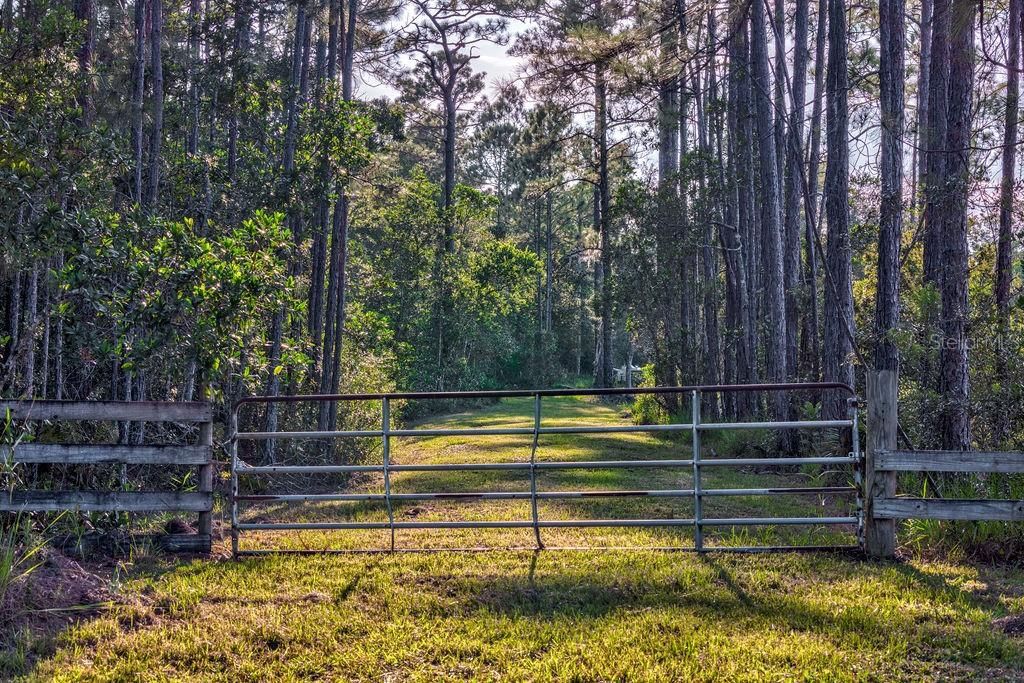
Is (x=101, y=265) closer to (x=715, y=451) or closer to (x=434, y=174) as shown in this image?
(x=715, y=451)

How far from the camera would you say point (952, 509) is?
19.7 feet

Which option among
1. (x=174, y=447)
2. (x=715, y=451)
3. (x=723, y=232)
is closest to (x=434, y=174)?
(x=723, y=232)

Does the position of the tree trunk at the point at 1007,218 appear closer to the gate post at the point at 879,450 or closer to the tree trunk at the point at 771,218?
the gate post at the point at 879,450

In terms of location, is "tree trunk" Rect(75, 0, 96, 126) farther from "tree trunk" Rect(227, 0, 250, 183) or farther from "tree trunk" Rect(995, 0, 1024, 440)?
"tree trunk" Rect(995, 0, 1024, 440)

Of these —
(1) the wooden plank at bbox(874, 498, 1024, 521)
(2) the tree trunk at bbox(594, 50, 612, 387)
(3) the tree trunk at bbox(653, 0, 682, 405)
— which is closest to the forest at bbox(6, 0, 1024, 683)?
(1) the wooden plank at bbox(874, 498, 1024, 521)

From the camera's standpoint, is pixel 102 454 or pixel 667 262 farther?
pixel 667 262

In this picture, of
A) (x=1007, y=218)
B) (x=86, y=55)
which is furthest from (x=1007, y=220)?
(x=86, y=55)

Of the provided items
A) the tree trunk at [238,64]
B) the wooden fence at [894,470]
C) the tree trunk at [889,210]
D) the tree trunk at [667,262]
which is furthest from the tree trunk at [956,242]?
the tree trunk at [238,64]

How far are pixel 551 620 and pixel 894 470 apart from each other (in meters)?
2.98

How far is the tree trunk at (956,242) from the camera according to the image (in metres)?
8.29

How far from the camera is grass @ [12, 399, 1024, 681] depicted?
4.32 meters

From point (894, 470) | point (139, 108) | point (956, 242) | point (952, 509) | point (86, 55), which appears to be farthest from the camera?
point (139, 108)

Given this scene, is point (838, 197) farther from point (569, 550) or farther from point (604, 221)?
point (604, 221)

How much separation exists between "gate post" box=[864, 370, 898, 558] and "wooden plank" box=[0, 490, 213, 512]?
5.23 meters
